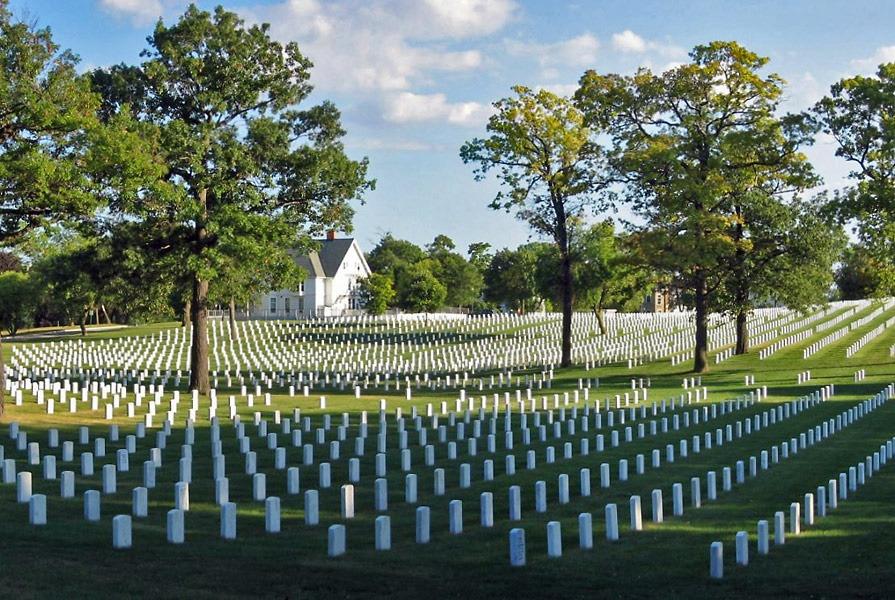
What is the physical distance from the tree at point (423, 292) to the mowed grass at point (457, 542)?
86.2 metres

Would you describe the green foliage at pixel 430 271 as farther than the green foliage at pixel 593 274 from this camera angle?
Yes

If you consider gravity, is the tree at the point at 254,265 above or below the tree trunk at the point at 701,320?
above

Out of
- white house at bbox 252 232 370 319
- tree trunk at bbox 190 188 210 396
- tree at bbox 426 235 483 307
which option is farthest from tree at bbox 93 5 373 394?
tree at bbox 426 235 483 307

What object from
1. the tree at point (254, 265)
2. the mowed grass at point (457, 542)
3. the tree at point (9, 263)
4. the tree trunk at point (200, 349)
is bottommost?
the mowed grass at point (457, 542)

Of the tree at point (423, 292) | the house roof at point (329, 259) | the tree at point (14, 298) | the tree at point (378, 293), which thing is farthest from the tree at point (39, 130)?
the house roof at point (329, 259)

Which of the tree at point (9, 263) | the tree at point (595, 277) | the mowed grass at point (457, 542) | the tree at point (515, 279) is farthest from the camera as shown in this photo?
the tree at point (515, 279)

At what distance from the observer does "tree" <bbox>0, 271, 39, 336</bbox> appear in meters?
82.8

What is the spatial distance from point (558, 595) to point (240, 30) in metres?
25.8

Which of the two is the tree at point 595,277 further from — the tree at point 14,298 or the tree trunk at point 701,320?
the tree at point 14,298

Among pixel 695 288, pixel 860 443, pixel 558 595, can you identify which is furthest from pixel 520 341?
pixel 558 595

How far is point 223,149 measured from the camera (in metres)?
30.6

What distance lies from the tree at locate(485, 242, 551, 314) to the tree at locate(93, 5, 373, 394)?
6894 centimetres

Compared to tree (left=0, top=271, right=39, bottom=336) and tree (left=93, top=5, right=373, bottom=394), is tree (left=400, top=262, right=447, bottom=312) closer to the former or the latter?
tree (left=0, top=271, right=39, bottom=336)

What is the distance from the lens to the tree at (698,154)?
40.3 meters
